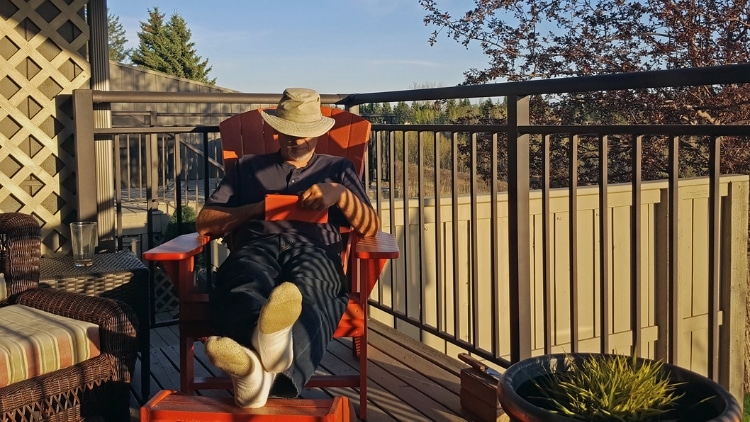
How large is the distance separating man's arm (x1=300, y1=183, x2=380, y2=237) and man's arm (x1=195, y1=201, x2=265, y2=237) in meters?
0.24

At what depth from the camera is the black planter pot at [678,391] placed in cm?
138

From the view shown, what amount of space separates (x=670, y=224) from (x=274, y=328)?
1043mm

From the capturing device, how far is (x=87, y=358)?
2207 mm

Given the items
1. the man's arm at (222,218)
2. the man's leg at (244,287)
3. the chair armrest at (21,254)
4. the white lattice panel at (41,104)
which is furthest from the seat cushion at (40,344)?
the white lattice panel at (41,104)

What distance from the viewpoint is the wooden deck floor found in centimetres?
256

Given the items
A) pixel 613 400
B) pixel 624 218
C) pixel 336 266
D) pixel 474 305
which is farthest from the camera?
pixel 624 218

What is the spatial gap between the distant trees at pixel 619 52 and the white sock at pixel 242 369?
16.0ft

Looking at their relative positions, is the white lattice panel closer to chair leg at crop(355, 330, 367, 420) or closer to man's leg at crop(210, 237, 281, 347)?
man's leg at crop(210, 237, 281, 347)

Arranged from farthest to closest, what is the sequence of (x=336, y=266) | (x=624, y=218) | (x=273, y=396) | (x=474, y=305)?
(x=624, y=218) < (x=474, y=305) < (x=336, y=266) < (x=273, y=396)

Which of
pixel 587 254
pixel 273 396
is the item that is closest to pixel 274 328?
pixel 273 396

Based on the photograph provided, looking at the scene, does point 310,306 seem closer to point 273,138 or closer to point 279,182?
point 279,182

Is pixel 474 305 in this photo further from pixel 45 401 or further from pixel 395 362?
pixel 45 401

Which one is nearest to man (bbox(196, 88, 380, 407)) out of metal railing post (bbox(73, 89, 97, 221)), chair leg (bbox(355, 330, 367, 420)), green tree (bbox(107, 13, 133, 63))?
chair leg (bbox(355, 330, 367, 420))

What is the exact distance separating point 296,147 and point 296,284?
2.12 feet
